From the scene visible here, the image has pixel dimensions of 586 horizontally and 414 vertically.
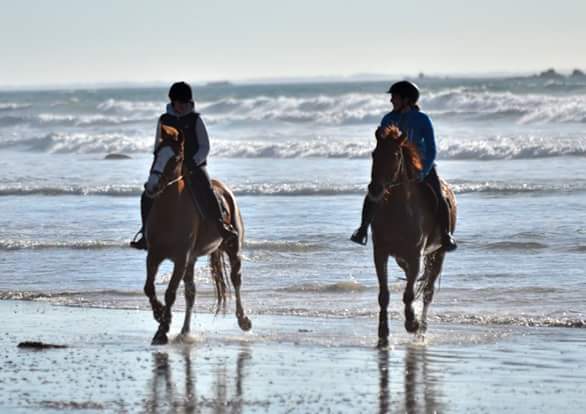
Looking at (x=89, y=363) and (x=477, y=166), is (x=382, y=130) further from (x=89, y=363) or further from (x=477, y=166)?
(x=477, y=166)

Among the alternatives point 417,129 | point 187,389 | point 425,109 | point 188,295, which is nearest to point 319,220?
point 188,295

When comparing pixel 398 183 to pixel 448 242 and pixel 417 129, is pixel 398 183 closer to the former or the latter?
pixel 417 129

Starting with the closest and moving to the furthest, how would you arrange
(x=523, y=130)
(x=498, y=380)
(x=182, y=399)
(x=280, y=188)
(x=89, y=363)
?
1. (x=182, y=399)
2. (x=498, y=380)
3. (x=89, y=363)
4. (x=280, y=188)
5. (x=523, y=130)

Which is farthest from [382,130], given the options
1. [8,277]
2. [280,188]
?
[280,188]

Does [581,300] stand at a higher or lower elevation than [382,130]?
lower

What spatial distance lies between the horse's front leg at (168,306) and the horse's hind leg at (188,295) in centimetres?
47

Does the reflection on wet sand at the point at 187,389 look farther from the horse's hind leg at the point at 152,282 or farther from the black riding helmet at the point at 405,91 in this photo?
the black riding helmet at the point at 405,91

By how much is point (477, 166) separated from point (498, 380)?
2540 centimetres

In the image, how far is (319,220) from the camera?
22.0 metres

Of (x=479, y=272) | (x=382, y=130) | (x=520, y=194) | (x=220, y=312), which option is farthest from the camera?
(x=520, y=194)

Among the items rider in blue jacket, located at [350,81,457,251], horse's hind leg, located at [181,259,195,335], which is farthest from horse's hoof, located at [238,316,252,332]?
rider in blue jacket, located at [350,81,457,251]

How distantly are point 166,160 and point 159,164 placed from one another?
67mm

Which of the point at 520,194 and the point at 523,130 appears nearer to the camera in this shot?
the point at 520,194

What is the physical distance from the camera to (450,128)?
2042 inches
